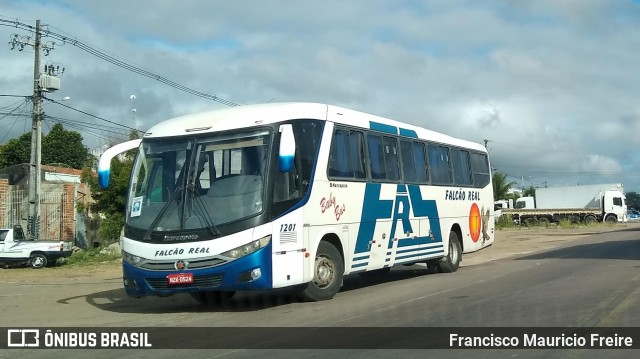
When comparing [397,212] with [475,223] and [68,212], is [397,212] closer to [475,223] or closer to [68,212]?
[475,223]

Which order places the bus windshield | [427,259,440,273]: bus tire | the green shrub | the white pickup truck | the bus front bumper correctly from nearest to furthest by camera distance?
the bus front bumper
the bus windshield
[427,259,440,273]: bus tire
the white pickup truck
the green shrub

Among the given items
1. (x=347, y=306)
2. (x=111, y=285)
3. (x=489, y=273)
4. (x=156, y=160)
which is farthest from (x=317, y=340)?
(x=111, y=285)

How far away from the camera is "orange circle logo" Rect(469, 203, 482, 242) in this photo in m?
18.3

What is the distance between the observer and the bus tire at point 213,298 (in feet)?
41.5

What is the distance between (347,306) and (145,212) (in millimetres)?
3628

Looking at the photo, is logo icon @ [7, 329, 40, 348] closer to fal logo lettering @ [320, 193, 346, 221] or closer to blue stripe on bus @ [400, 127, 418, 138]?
fal logo lettering @ [320, 193, 346, 221]

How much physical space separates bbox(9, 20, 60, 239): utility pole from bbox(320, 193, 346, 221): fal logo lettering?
19.9m

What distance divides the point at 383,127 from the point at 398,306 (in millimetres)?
4385

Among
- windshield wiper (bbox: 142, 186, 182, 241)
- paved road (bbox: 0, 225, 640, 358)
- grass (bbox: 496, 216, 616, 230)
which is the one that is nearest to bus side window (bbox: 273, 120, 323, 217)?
windshield wiper (bbox: 142, 186, 182, 241)

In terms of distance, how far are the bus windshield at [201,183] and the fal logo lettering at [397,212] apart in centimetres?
298

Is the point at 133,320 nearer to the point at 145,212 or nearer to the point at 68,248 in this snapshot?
the point at 145,212

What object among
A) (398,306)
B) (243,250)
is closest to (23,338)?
(243,250)

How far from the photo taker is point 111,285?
17.3 m

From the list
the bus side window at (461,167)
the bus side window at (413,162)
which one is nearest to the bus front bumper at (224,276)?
the bus side window at (413,162)
